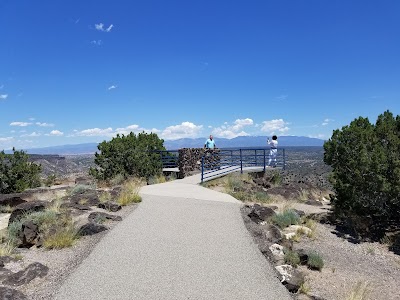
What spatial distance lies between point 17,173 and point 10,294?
16716 mm

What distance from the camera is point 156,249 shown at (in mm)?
8445

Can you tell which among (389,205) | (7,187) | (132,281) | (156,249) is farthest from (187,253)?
(7,187)

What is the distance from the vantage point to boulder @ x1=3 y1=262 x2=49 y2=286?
677cm

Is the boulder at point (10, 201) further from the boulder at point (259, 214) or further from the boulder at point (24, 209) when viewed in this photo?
the boulder at point (259, 214)

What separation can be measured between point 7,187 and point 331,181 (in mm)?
15922

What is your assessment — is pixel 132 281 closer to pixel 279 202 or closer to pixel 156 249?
pixel 156 249

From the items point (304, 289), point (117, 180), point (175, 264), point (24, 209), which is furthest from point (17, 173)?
point (304, 289)

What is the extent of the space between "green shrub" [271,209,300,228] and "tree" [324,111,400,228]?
9.98 feet

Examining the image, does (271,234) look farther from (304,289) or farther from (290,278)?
(304,289)

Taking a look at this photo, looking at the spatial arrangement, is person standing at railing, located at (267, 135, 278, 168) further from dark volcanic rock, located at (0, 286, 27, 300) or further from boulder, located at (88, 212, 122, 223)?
dark volcanic rock, located at (0, 286, 27, 300)

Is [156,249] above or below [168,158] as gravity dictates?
below

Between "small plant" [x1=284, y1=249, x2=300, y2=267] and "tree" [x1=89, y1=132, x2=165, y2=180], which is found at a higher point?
"tree" [x1=89, y1=132, x2=165, y2=180]

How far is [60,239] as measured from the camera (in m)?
8.90

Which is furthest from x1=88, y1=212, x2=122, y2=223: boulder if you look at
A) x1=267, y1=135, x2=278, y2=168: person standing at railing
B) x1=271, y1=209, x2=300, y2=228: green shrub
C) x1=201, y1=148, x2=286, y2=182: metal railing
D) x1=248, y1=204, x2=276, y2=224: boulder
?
x1=267, y1=135, x2=278, y2=168: person standing at railing
